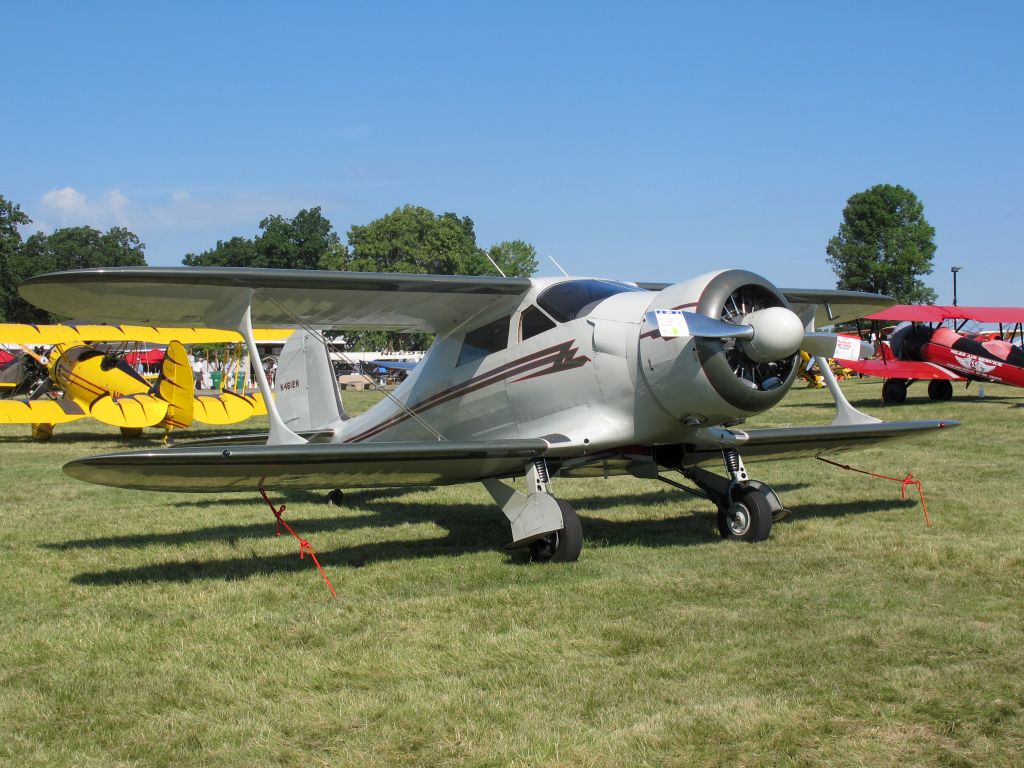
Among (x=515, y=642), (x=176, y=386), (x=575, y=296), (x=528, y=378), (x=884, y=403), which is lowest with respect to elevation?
(x=884, y=403)

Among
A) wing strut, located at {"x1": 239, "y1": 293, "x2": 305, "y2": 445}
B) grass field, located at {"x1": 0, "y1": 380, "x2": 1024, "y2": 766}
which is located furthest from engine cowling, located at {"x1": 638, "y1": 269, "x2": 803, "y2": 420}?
wing strut, located at {"x1": 239, "y1": 293, "x2": 305, "y2": 445}

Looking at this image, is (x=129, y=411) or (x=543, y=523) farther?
(x=129, y=411)

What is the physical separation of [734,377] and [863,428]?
9.94 feet

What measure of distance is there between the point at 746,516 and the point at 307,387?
6033 mm

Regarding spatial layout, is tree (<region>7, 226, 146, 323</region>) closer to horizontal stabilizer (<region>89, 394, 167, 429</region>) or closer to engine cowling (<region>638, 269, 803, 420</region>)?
horizontal stabilizer (<region>89, 394, 167, 429</region>)

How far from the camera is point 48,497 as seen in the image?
11438 millimetres

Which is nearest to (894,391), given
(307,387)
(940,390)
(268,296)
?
(940,390)

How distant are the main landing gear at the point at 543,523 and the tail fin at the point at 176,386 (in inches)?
559

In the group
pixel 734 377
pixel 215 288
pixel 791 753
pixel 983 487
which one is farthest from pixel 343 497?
pixel 791 753

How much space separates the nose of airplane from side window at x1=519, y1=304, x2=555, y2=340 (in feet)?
5.91

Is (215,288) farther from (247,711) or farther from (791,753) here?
(791,753)

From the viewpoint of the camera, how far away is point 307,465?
22.2ft

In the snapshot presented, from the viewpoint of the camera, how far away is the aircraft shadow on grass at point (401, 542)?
281 inches

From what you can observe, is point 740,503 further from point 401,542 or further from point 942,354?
point 942,354
